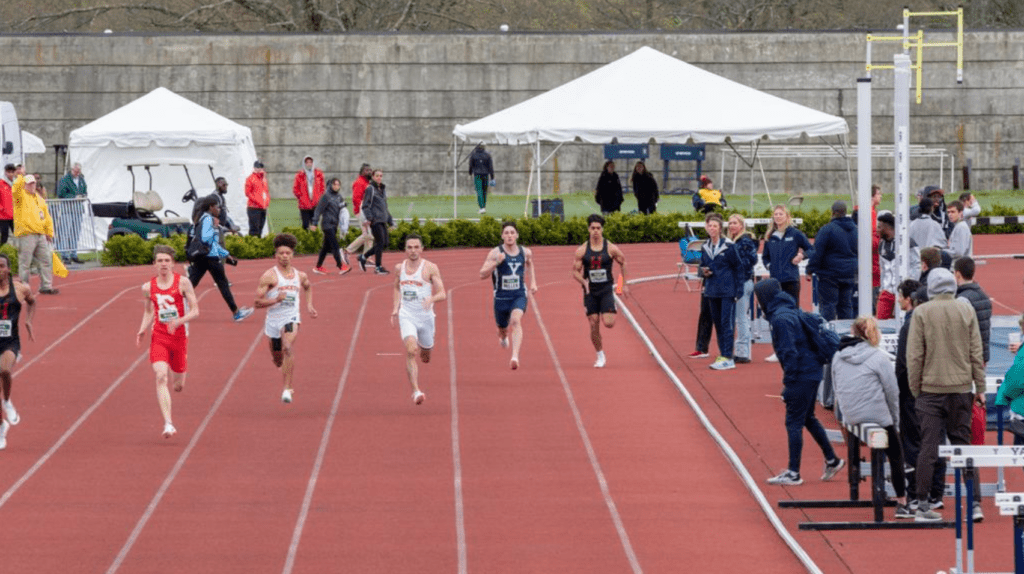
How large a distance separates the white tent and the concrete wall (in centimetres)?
783

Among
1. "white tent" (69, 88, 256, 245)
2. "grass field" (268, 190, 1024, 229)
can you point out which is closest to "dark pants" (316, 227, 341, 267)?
"white tent" (69, 88, 256, 245)

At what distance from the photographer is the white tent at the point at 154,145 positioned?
3241 cm

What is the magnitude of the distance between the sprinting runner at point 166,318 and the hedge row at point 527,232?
14.4 metres

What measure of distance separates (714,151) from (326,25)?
15.2 m

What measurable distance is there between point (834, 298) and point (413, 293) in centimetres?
511

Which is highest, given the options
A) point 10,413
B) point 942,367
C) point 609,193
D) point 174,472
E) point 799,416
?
point 609,193

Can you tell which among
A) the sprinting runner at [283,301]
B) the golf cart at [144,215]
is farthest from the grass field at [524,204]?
the sprinting runner at [283,301]

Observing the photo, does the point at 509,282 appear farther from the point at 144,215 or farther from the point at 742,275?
the point at 144,215

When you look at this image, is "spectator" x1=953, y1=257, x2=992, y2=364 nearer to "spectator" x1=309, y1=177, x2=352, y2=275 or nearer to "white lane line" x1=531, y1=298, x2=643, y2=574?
"white lane line" x1=531, y1=298, x2=643, y2=574

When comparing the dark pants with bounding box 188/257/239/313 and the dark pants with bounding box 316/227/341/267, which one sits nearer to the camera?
the dark pants with bounding box 188/257/239/313

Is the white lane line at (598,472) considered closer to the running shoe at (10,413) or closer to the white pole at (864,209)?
the white pole at (864,209)

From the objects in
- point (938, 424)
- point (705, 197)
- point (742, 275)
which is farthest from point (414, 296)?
point (705, 197)

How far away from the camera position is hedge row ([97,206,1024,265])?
29453 mm

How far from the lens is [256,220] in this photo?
100 feet
